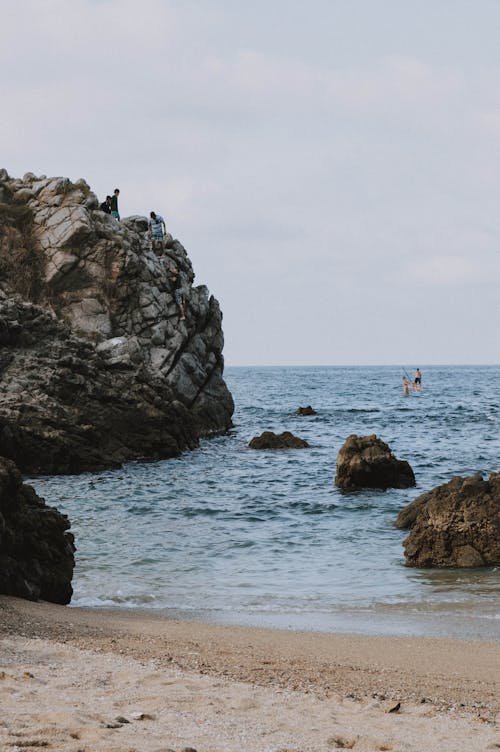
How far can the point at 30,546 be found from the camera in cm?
1127

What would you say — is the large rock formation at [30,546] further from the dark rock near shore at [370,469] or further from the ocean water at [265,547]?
the dark rock near shore at [370,469]

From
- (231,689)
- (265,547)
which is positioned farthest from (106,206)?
(231,689)

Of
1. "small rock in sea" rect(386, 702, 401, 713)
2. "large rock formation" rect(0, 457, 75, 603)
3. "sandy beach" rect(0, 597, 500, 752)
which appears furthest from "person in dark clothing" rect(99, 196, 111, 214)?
"small rock in sea" rect(386, 702, 401, 713)

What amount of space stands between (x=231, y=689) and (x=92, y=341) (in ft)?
103

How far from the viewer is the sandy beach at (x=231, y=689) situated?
536 centimetres

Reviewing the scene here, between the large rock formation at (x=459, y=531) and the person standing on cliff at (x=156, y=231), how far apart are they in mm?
29255

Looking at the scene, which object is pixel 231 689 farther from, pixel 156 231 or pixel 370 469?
pixel 156 231

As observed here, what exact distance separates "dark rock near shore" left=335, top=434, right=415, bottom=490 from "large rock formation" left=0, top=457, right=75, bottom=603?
43.8 feet

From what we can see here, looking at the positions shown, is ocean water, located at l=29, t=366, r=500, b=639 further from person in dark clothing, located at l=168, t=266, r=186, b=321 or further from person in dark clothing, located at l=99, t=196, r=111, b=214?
person in dark clothing, located at l=99, t=196, r=111, b=214

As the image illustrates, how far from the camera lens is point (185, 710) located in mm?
6020

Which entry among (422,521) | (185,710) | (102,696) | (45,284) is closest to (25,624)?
(102,696)

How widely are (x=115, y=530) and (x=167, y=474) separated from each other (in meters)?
9.24

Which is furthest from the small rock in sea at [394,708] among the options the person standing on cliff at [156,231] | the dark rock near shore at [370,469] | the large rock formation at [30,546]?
the person standing on cliff at [156,231]

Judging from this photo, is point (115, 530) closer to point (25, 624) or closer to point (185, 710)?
point (25, 624)
